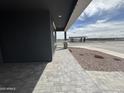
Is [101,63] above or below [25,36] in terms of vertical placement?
below

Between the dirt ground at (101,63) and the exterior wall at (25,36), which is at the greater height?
the exterior wall at (25,36)

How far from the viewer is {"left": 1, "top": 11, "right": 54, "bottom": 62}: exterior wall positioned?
19.9 feet

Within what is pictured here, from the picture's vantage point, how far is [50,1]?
4559 mm

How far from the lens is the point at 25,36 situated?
6129 mm

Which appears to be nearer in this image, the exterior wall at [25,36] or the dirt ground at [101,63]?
the dirt ground at [101,63]

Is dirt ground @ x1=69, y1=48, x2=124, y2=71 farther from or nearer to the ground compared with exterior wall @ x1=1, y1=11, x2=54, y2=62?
nearer to the ground

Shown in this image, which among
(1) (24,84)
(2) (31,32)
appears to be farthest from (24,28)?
(1) (24,84)

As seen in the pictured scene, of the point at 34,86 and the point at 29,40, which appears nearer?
the point at 34,86

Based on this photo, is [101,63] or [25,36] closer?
[101,63]

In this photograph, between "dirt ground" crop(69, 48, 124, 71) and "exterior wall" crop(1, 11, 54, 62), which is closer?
"dirt ground" crop(69, 48, 124, 71)

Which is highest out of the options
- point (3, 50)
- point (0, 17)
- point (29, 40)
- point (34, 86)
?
point (0, 17)

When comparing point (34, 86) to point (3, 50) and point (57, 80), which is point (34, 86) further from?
point (3, 50)

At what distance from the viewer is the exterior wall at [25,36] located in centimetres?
606

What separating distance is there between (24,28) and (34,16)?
32.5 inches
